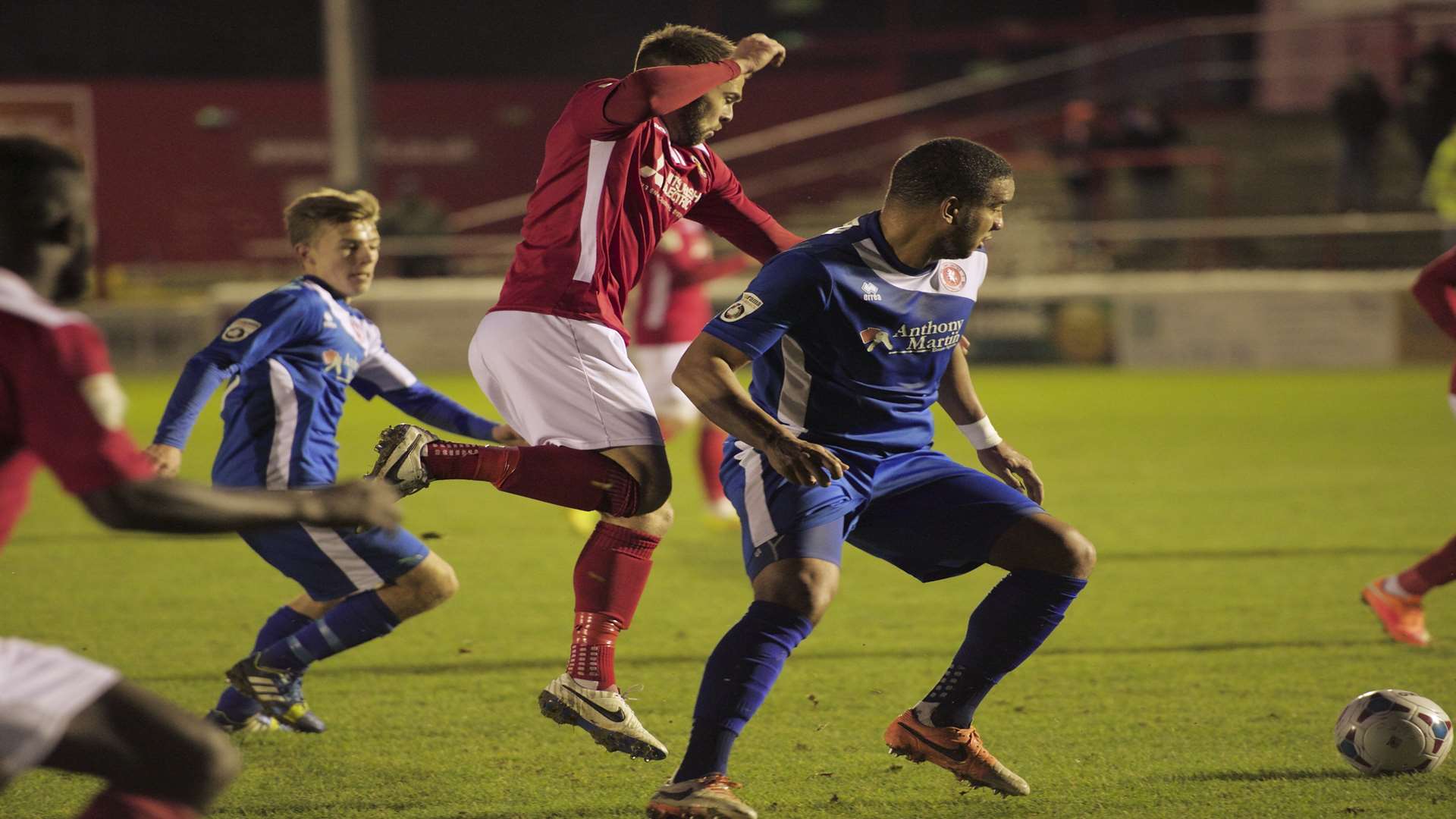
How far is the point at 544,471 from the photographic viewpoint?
4.23 metres

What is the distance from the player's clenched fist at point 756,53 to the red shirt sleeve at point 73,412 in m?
2.34

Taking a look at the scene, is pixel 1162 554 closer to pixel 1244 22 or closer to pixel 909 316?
pixel 909 316

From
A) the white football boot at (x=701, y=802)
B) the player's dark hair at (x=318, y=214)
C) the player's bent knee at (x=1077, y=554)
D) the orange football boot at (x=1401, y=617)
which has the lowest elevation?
the orange football boot at (x=1401, y=617)

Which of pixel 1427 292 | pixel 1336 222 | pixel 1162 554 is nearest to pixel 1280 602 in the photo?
pixel 1162 554

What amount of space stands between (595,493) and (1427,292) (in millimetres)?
2941

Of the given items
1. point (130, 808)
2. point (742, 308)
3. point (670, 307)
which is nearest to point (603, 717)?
point (742, 308)

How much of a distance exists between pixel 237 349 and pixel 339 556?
0.65 metres

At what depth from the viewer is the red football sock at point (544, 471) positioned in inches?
166

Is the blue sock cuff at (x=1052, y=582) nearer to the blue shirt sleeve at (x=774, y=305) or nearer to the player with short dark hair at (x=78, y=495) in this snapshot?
the blue shirt sleeve at (x=774, y=305)

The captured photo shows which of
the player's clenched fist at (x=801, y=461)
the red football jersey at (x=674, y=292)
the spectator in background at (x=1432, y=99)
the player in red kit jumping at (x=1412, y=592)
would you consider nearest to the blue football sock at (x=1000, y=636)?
the player's clenched fist at (x=801, y=461)

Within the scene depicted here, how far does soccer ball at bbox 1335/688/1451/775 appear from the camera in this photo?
13.4 ft

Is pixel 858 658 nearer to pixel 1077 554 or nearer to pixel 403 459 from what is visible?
pixel 1077 554

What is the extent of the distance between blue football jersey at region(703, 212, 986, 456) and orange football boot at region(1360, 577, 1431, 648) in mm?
2542

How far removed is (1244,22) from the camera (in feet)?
89.6
